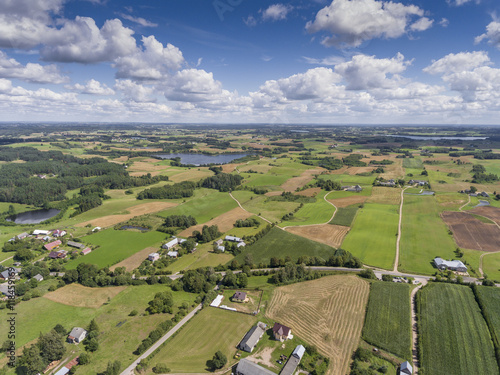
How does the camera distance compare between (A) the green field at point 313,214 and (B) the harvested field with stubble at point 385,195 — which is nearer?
(A) the green field at point 313,214

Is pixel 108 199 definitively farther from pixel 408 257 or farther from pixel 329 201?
pixel 408 257

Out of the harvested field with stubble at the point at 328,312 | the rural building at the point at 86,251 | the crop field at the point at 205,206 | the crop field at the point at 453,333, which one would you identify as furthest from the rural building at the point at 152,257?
the crop field at the point at 453,333

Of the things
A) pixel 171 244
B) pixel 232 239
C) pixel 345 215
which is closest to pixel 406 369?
pixel 232 239

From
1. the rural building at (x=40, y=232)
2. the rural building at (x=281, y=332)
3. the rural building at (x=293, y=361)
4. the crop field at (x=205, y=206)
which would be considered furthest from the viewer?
the crop field at (x=205, y=206)

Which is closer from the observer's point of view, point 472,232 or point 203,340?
point 203,340

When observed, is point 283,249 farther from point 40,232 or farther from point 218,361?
point 40,232

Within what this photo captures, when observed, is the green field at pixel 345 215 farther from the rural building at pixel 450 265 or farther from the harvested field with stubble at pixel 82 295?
the harvested field with stubble at pixel 82 295

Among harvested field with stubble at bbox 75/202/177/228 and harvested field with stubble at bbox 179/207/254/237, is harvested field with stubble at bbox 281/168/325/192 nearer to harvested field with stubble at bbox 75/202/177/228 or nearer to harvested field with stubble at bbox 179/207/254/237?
harvested field with stubble at bbox 179/207/254/237
